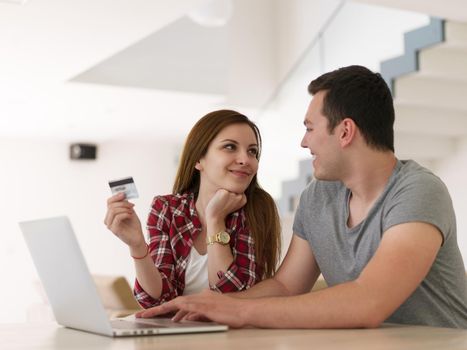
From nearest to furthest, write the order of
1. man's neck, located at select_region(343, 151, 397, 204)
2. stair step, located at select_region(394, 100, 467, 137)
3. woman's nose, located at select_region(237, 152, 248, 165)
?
man's neck, located at select_region(343, 151, 397, 204), woman's nose, located at select_region(237, 152, 248, 165), stair step, located at select_region(394, 100, 467, 137)

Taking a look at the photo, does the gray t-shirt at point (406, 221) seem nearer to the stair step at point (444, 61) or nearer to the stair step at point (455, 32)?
the stair step at point (455, 32)

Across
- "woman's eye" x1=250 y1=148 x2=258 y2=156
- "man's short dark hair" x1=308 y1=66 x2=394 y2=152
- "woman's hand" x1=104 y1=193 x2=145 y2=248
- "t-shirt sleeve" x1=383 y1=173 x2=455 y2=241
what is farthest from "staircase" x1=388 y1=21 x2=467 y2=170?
"woman's hand" x1=104 y1=193 x2=145 y2=248

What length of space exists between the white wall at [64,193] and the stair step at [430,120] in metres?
4.63

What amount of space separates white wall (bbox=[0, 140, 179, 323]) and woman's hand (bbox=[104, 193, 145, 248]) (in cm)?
699

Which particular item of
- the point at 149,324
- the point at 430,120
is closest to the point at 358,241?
the point at 149,324

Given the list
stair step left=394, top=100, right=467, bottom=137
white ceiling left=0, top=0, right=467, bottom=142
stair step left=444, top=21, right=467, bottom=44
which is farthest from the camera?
stair step left=394, top=100, right=467, bottom=137

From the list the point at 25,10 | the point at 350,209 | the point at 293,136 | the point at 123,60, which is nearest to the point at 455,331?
the point at 350,209

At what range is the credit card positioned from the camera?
145 centimetres

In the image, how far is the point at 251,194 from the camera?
2.31 metres

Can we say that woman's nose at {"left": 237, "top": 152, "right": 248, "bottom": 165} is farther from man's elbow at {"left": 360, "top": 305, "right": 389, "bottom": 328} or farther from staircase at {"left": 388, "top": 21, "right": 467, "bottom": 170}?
staircase at {"left": 388, "top": 21, "right": 467, "bottom": 170}

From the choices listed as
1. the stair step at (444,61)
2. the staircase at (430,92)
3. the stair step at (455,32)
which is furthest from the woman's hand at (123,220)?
the stair step at (444,61)

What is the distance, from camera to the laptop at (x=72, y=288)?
1.32 meters

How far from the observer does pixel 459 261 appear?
5.93 feet

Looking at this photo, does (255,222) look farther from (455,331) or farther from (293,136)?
(293,136)
